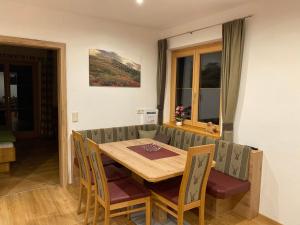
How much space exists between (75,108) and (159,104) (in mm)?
1500

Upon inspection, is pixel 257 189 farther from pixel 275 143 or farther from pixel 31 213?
pixel 31 213

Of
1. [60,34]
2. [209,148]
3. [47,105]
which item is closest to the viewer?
[209,148]

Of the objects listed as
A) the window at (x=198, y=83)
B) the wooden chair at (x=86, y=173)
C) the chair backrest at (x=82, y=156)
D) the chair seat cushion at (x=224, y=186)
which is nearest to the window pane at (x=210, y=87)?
the window at (x=198, y=83)

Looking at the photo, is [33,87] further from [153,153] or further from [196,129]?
[153,153]

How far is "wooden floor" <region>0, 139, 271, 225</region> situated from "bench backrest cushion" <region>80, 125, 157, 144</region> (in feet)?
2.58

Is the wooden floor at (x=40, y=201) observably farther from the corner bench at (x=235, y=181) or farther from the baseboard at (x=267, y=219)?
the corner bench at (x=235, y=181)

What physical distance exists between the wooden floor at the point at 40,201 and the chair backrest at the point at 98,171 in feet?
1.89

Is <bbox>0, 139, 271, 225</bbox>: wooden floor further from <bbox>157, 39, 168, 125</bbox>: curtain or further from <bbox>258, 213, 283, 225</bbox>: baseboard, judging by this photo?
<bbox>157, 39, 168, 125</bbox>: curtain

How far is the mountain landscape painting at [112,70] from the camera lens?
12.3 feet

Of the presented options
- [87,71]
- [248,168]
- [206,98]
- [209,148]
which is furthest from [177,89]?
[209,148]

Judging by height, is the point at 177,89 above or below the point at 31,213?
above

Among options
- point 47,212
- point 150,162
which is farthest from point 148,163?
point 47,212

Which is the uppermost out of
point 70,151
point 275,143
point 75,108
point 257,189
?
point 75,108

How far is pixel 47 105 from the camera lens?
23.0 feet
